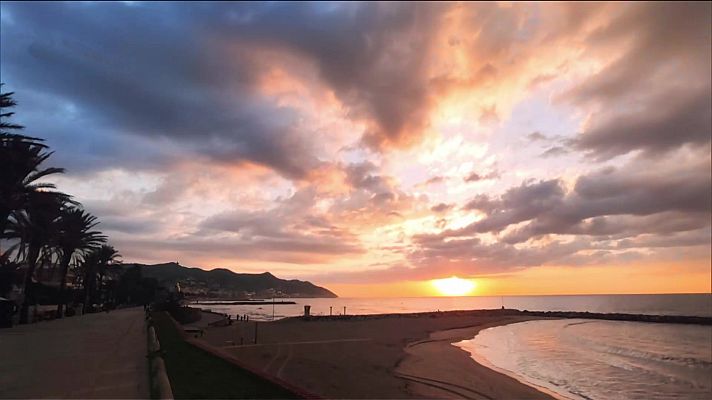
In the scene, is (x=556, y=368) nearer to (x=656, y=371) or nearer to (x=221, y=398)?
(x=656, y=371)

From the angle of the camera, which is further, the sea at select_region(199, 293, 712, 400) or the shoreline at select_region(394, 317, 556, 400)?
the sea at select_region(199, 293, 712, 400)

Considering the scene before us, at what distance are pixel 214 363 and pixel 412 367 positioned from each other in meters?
14.2

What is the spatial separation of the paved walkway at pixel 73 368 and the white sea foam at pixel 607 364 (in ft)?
61.7

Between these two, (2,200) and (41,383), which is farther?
(2,200)

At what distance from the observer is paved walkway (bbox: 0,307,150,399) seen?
12.0 m

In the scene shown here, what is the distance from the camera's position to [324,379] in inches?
808

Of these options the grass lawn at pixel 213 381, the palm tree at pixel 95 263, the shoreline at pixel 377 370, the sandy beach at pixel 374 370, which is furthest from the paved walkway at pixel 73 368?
the palm tree at pixel 95 263

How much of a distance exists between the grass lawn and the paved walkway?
88 cm

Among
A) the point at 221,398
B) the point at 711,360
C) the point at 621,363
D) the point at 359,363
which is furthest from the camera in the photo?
the point at 711,360

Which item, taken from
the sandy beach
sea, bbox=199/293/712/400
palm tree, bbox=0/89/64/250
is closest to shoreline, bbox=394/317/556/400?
the sandy beach

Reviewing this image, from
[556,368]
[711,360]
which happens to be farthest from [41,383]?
[711,360]

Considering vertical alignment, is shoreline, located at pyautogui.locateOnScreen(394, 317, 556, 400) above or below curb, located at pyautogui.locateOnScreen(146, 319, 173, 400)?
below

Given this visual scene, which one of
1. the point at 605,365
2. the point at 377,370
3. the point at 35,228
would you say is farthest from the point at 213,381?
the point at 35,228

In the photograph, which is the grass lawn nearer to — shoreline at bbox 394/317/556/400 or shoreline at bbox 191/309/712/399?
shoreline at bbox 191/309/712/399
